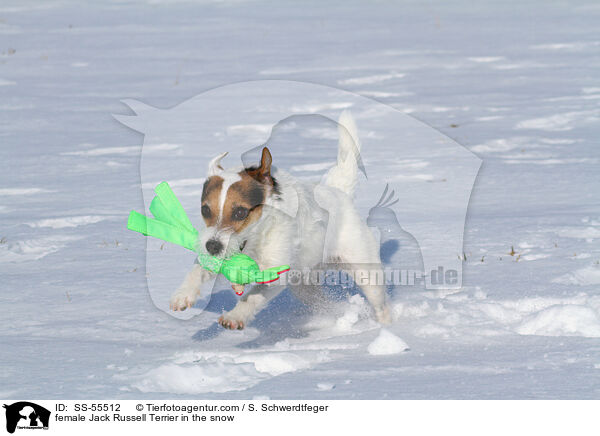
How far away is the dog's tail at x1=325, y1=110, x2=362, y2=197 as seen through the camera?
4.70 metres

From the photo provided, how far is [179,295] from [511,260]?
2.44 meters

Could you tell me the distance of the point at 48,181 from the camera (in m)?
7.91

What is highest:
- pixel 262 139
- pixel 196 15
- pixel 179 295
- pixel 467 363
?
pixel 196 15

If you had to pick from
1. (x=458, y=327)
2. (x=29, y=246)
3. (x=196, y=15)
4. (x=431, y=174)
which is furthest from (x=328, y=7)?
(x=458, y=327)

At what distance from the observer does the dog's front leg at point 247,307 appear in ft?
13.2

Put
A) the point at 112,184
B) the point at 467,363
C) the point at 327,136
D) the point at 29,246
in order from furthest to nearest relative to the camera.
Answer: the point at 327,136, the point at 112,184, the point at 29,246, the point at 467,363

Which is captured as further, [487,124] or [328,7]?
[328,7]

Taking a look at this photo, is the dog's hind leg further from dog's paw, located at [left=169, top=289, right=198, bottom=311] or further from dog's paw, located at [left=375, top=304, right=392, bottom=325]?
dog's paw, located at [left=169, top=289, right=198, bottom=311]

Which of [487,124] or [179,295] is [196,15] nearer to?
[487,124]

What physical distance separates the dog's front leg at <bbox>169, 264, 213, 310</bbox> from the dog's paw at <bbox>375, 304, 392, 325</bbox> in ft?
3.33

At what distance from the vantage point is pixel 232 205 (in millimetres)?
3854

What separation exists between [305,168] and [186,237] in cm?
400
